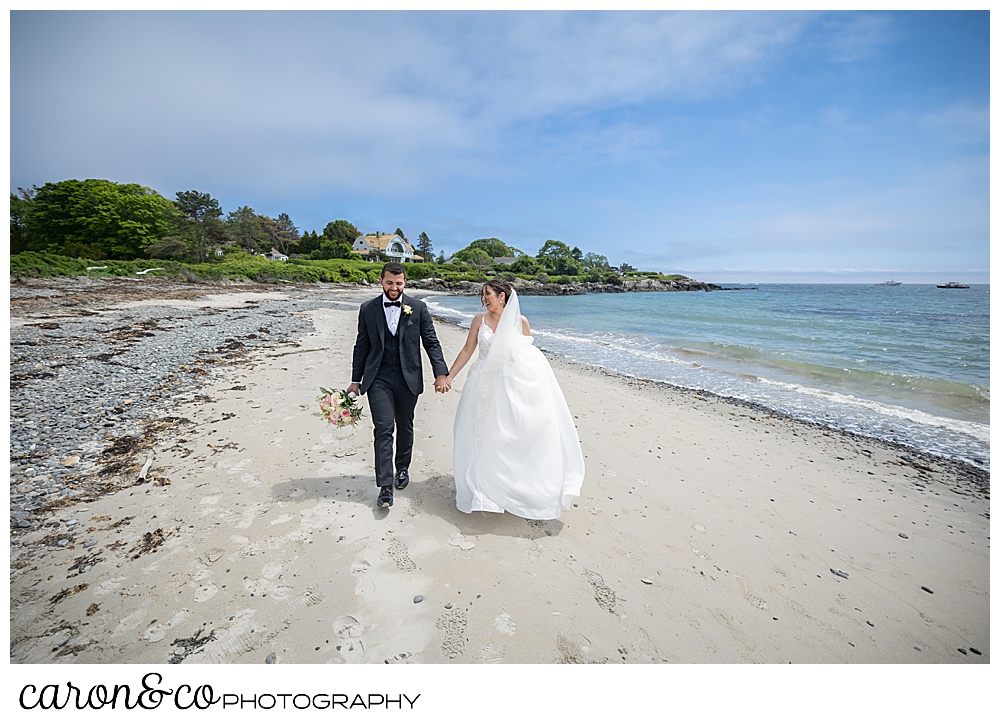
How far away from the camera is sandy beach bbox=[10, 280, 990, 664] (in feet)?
8.11

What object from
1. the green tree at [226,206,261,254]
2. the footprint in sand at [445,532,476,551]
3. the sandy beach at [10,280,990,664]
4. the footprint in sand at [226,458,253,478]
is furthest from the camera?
the green tree at [226,206,261,254]

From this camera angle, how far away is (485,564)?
3.07m

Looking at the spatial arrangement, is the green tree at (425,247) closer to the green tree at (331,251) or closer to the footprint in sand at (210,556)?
the green tree at (331,251)

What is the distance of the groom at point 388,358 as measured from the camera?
378 cm

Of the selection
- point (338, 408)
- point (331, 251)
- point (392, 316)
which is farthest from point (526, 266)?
point (338, 408)

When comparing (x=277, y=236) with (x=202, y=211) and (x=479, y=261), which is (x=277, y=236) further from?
(x=479, y=261)

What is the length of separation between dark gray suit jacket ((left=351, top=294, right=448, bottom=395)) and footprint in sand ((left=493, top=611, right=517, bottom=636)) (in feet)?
5.85

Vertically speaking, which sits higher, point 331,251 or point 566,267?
point 331,251

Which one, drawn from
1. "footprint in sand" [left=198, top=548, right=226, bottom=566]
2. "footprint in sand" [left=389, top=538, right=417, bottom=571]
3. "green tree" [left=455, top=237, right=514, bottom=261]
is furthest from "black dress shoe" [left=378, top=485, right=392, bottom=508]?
"green tree" [left=455, top=237, right=514, bottom=261]

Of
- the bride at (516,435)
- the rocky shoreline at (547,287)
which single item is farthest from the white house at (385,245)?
the bride at (516,435)

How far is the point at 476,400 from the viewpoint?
143 inches

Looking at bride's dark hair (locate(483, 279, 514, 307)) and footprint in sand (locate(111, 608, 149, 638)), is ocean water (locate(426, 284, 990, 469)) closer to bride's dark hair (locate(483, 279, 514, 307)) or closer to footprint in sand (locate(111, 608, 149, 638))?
bride's dark hair (locate(483, 279, 514, 307))

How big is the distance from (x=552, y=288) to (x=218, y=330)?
2275 inches

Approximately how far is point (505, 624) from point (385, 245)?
9232cm
